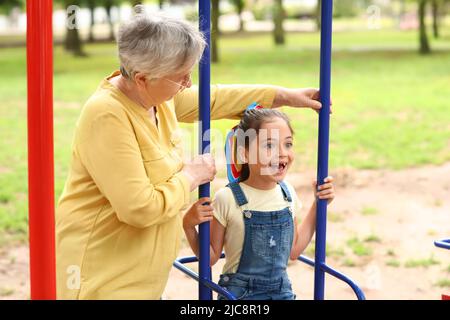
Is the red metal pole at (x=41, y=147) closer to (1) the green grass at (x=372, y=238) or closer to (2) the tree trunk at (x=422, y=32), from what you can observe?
(1) the green grass at (x=372, y=238)

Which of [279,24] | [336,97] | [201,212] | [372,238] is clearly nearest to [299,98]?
[201,212]

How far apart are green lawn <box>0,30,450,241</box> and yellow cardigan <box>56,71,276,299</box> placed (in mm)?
3980

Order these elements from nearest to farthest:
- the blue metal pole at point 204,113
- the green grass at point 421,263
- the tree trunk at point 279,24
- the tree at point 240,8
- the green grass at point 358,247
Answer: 1. the blue metal pole at point 204,113
2. the green grass at point 421,263
3. the green grass at point 358,247
4. the tree trunk at point 279,24
5. the tree at point 240,8

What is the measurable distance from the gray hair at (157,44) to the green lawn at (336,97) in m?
4.18

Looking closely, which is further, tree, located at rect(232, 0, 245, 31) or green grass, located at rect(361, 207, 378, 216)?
tree, located at rect(232, 0, 245, 31)

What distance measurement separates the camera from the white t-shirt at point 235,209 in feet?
9.71

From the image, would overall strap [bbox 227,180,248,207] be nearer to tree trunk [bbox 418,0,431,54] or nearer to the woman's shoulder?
the woman's shoulder

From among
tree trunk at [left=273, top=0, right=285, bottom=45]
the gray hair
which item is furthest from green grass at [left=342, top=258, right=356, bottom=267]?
tree trunk at [left=273, top=0, right=285, bottom=45]

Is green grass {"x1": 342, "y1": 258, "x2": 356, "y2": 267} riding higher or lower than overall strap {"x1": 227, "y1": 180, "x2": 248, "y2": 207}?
lower

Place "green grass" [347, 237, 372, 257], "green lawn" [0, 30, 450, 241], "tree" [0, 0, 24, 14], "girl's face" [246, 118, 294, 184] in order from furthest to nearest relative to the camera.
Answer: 1. "tree" [0, 0, 24, 14]
2. "green lawn" [0, 30, 450, 241]
3. "green grass" [347, 237, 372, 257]
4. "girl's face" [246, 118, 294, 184]

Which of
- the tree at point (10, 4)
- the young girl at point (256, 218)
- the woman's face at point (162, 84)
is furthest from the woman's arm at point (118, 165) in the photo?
the tree at point (10, 4)

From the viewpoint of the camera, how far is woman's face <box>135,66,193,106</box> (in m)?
2.47

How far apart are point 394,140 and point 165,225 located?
8.58 metres
